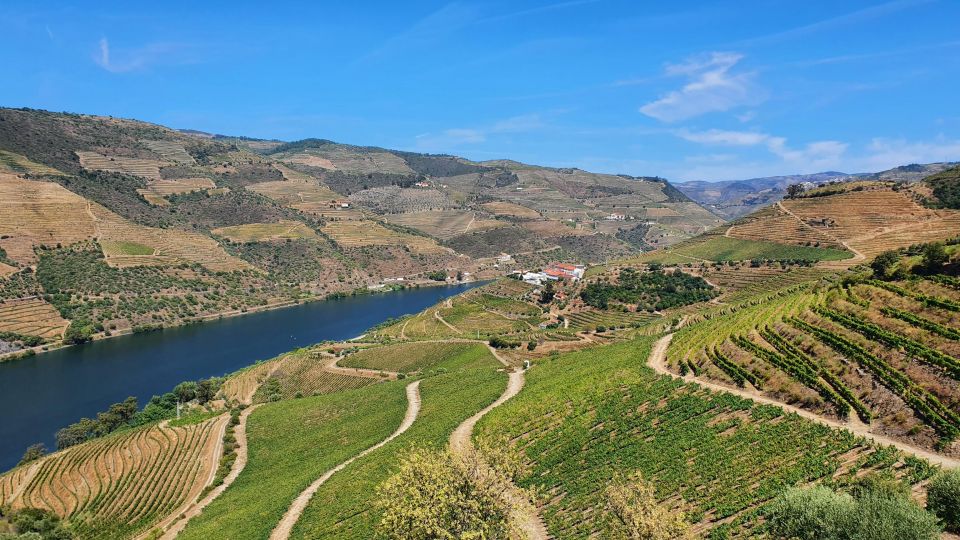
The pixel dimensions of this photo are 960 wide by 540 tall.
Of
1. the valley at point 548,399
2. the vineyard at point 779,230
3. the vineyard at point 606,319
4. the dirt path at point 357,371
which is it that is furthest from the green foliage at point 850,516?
the vineyard at point 779,230

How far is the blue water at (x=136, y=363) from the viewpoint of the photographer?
3652 inches

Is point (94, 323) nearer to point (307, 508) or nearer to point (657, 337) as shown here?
point (307, 508)

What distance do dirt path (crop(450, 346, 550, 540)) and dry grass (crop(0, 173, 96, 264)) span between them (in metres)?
150

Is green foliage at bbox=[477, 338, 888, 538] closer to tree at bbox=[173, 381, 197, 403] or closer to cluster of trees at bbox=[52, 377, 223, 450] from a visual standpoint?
cluster of trees at bbox=[52, 377, 223, 450]

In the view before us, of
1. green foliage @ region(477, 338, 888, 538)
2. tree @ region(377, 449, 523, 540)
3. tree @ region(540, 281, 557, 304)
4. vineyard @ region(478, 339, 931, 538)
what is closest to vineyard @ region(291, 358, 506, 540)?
tree @ region(377, 449, 523, 540)

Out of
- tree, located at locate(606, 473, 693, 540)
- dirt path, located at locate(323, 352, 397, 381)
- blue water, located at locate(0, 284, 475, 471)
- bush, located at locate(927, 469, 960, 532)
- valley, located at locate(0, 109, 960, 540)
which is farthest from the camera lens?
blue water, located at locate(0, 284, 475, 471)

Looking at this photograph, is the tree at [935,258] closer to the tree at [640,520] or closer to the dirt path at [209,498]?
the tree at [640,520]

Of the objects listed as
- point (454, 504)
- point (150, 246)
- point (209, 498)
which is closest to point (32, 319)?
point (150, 246)

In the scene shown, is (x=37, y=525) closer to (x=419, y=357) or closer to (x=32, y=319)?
(x=419, y=357)

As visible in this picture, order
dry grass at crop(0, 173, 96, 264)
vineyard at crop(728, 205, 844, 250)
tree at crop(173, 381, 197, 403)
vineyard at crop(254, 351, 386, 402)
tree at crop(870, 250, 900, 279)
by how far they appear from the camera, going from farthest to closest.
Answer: dry grass at crop(0, 173, 96, 264) → vineyard at crop(728, 205, 844, 250) → vineyard at crop(254, 351, 386, 402) → tree at crop(173, 381, 197, 403) → tree at crop(870, 250, 900, 279)

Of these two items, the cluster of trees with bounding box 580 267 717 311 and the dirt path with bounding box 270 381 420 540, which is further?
the cluster of trees with bounding box 580 267 717 311

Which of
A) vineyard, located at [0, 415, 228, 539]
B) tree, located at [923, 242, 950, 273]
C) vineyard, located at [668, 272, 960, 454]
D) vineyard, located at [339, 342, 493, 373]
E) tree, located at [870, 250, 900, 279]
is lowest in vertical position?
vineyard, located at [0, 415, 228, 539]

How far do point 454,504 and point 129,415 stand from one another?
78270 millimetres

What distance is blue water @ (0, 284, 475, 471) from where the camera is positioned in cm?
9275
